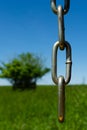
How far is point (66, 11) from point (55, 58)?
0.20 metres

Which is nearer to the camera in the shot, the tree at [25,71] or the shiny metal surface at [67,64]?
the shiny metal surface at [67,64]

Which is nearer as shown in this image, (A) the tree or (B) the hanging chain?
(B) the hanging chain

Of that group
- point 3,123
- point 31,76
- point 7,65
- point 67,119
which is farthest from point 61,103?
point 7,65

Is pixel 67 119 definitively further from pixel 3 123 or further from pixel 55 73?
pixel 55 73

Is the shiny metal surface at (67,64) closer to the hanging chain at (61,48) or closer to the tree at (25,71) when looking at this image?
the hanging chain at (61,48)

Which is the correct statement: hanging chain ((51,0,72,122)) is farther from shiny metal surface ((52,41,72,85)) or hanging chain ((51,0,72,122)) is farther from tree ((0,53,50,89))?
tree ((0,53,50,89))

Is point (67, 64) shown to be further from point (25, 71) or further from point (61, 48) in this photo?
point (25, 71)

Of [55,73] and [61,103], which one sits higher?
[55,73]

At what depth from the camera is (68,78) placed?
1.91 metres

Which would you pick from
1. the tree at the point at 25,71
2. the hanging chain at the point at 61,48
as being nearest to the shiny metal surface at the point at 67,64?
the hanging chain at the point at 61,48

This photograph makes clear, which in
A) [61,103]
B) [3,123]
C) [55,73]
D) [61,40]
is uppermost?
[61,40]

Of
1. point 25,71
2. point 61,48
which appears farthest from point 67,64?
point 25,71

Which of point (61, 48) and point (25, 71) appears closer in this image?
point (61, 48)

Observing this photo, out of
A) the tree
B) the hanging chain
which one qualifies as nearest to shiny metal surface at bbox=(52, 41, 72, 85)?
the hanging chain
